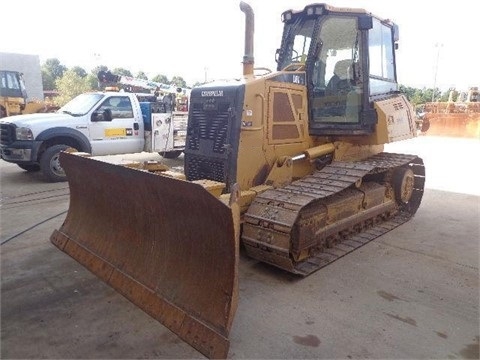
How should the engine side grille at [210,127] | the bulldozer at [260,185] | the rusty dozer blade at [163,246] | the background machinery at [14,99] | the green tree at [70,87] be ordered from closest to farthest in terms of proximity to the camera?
the rusty dozer blade at [163,246]
the bulldozer at [260,185]
the engine side grille at [210,127]
the background machinery at [14,99]
the green tree at [70,87]

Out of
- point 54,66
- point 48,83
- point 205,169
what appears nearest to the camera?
point 205,169

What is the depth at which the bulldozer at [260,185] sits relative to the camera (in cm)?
329

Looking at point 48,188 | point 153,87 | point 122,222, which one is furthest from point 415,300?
point 153,87

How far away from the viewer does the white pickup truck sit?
8602mm

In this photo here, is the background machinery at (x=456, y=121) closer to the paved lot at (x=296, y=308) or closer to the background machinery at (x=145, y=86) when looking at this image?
the background machinery at (x=145, y=86)

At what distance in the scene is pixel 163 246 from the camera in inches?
149

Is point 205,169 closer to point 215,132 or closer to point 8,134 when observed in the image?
point 215,132

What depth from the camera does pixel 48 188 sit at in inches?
332

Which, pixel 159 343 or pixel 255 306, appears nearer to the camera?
pixel 159 343

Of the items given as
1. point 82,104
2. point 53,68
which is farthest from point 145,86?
point 53,68

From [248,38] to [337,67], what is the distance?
1358 millimetres

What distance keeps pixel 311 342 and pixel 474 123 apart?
2216cm

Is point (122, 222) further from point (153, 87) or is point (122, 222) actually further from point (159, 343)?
point (153, 87)

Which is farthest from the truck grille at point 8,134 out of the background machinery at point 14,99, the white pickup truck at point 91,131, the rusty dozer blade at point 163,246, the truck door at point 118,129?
the background machinery at point 14,99
